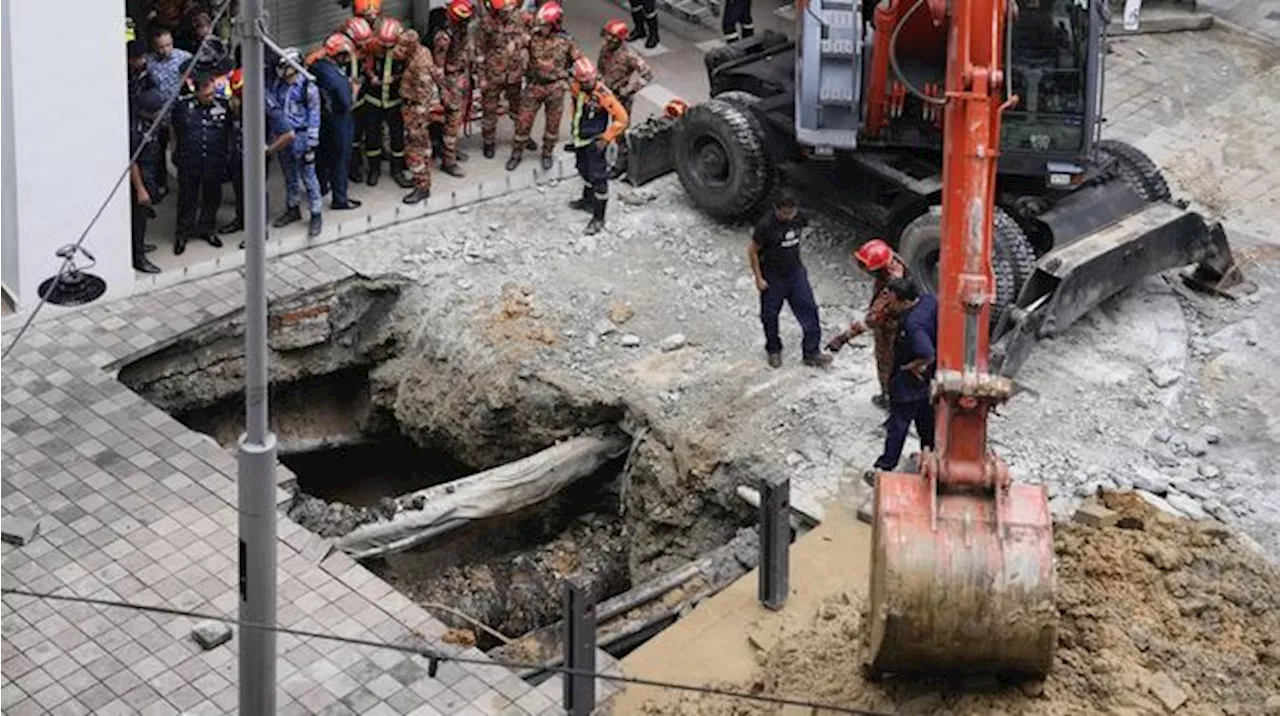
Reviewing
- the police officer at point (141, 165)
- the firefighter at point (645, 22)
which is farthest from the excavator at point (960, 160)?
the police officer at point (141, 165)

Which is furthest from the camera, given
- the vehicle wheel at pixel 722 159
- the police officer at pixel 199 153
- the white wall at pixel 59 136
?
the vehicle wheel at pixel 722 159

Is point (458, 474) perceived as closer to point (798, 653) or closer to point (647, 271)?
point (647, 271)

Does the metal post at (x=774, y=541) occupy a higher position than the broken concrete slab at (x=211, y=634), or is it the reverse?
the metal post at (x=774, y=541)

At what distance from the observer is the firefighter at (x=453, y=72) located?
55.9 ft

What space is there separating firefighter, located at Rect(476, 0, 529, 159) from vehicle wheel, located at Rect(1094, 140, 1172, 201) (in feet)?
15.8

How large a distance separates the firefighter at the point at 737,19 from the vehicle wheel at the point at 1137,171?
5346 mm

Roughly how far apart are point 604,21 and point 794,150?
17.7ft

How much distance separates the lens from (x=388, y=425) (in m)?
15.8

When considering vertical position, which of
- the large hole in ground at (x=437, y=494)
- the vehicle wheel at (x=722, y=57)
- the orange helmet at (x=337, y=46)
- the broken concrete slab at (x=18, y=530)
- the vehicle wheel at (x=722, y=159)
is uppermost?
the orange helmet at (x=337, y=46)

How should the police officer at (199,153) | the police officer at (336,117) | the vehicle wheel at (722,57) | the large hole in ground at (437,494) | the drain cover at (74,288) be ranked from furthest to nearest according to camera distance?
the vehicle wheel at (722,57) < the police officer at (336,117) < the police officer at (199,153) < the drain cover at (74,288) < the large hole in ground at (437,494)

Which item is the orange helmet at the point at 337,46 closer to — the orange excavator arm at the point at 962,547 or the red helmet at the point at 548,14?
the red helmet at the point at 548,14

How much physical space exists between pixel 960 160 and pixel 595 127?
559 centimetres

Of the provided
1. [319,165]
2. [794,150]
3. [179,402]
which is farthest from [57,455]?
[794,150]

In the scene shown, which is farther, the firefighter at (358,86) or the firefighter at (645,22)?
the firefighter at (645,22)
